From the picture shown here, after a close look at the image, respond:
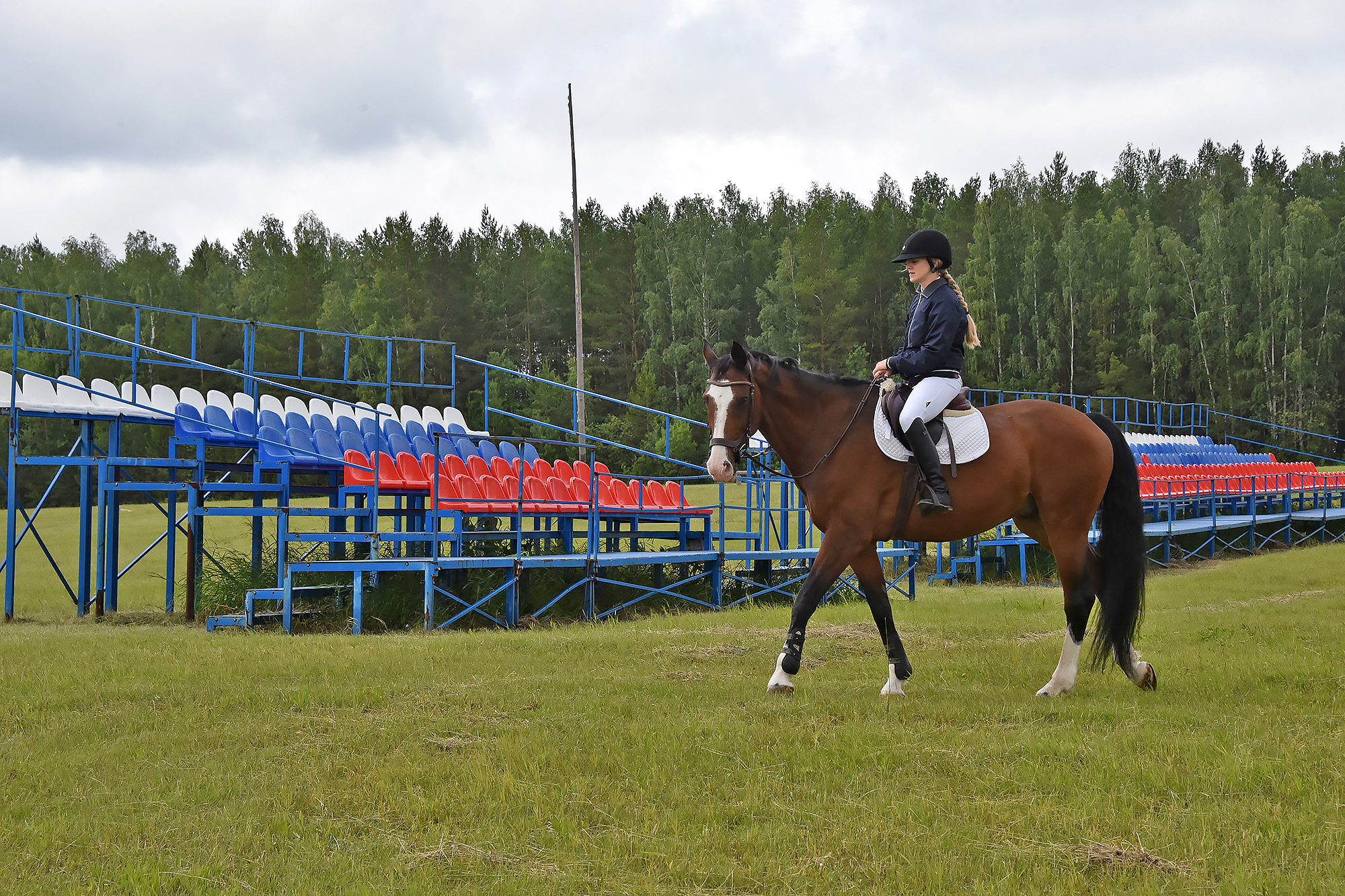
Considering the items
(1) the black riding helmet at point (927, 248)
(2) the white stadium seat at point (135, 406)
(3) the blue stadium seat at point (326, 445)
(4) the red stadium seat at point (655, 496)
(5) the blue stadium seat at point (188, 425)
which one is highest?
(1) the black riding helmet at point (927, 248)

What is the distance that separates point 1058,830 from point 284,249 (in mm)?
66865

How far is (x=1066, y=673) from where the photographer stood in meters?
6.06

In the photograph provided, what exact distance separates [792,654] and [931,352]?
194 cm

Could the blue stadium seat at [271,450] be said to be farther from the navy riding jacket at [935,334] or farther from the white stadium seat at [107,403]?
the navy riding jacket at [935,334]

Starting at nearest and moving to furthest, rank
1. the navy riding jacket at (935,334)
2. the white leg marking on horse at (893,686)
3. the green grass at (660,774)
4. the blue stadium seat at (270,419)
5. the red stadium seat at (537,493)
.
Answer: the green grass at (660,774) → the white leg marking on horse at (893,686) → the navy riding jacket at (935,334) → the red stadium seat at (537,493) → the blue stadium seat at (270,419)

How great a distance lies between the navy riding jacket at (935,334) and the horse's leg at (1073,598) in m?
1.25

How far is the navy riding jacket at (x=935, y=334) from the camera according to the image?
6.23 m

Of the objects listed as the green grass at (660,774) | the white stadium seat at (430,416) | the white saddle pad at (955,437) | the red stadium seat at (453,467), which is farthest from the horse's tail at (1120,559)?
the white stadium seat at (430,416)

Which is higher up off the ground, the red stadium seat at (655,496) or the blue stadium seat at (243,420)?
the blue stadium seat at (243,420)

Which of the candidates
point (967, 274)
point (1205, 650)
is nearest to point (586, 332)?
point (967, 274)

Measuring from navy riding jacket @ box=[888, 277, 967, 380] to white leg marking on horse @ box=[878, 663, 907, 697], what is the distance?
1.75m

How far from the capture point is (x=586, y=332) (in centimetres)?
5703

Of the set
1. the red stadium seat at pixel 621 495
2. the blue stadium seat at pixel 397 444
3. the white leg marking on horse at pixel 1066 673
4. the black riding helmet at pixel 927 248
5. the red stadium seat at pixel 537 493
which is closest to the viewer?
the white leg marking on horse at pixel 1066 673

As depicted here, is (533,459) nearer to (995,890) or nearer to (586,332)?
(995,890)
